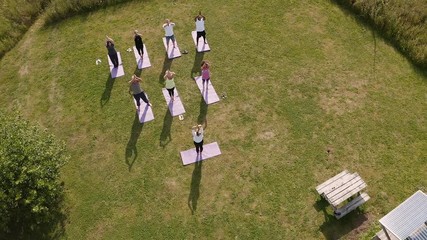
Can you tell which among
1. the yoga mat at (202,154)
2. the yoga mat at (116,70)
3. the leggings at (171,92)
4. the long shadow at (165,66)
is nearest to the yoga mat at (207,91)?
the leggings at (171,92)

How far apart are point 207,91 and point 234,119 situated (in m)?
1.91

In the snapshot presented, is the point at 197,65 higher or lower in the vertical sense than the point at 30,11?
lower

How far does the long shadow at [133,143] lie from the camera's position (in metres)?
15.1

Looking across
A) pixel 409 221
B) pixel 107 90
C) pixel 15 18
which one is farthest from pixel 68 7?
pixel 409 221

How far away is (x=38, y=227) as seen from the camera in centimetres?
1363

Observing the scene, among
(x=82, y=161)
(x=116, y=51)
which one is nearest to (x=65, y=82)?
(x=116, y=51)

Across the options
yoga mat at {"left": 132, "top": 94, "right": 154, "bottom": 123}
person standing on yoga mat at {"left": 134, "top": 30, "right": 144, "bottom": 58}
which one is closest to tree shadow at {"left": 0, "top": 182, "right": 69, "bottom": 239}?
yoga mat at {"left": 132, "top": 94, "right": 154, "bottom": 123}

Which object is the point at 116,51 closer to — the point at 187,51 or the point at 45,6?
the point at 187,51

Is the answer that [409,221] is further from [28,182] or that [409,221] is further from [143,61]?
[143,61]

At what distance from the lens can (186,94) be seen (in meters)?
17.0

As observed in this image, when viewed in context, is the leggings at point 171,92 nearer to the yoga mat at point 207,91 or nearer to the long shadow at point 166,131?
the long shadow at point 166,131

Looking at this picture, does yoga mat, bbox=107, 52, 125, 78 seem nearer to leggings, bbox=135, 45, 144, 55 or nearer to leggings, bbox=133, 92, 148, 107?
leggings, bbox=135, 45, 144, 55

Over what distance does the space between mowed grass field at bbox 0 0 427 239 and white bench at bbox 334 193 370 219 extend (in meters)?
0.38

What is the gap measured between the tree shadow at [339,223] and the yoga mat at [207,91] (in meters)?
6.26
